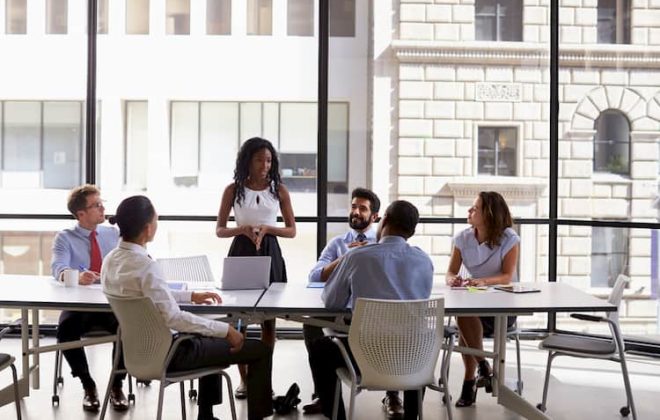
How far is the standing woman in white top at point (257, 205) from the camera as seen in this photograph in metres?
5.54

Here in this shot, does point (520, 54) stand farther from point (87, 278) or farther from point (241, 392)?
point (87, 278)

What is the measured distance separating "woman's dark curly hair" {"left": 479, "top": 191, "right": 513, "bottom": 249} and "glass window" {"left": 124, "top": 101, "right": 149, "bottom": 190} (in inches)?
130

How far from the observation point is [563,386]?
589cm

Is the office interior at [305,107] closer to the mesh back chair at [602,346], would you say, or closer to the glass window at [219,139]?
the glass window at [219,139]

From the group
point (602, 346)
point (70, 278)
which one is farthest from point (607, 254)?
point (70, 278)

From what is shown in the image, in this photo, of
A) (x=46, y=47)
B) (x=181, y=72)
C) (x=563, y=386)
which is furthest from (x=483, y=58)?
(x=46, y=47)

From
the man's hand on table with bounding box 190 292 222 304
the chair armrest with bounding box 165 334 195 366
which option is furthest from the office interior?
the chair armrest with bounding box 165 334 195 366

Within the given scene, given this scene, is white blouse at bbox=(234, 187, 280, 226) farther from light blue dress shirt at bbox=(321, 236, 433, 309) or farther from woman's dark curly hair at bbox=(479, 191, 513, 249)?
light blue dress shirt at bbox=(321, 236, 433, 309)

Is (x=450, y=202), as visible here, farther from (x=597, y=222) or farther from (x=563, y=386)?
(x=563, y=386)

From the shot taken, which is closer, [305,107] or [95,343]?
[95,343]

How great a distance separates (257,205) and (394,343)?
1.87 metres

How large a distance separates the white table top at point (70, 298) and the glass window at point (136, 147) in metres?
2.66

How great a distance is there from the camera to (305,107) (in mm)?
7555

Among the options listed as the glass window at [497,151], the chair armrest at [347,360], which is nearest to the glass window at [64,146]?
the glass window at [497,151]
